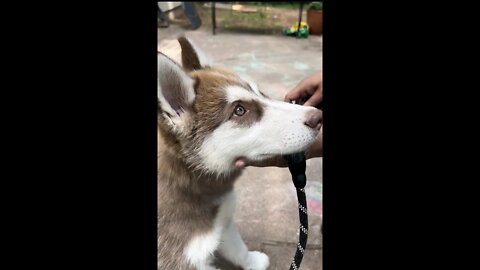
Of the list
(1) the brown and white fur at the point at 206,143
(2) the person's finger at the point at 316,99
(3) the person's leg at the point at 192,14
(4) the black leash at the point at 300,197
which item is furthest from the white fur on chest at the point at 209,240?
(3) the person's leg at the point at 192,14

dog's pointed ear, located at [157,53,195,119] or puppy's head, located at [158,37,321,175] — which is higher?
dog's pointed ear, located at [157,53,195,119]

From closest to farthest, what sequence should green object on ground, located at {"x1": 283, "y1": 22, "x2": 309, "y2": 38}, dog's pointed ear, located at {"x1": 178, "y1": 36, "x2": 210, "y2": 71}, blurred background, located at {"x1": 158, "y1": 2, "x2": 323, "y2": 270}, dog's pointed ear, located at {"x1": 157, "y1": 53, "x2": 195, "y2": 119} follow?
dog's pointed ear, located at {"x1": 157, "y1": 53, "x2": 195, "y2": 119} < dog's pointed ear, located at {"x1": 178, "y1": 36, "x2": 210, "y2": 71} < blurred background, located at {"x1": 158, "y1": 2, "x2": 323, "y2": 270} < green object on ground, located at {"x1": 283, "y1": 22, "x2": 309, "y2": 38}

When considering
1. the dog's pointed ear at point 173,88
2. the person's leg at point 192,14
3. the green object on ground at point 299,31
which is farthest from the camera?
the person's leg at point 192,14

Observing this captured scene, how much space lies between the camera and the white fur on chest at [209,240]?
1804mm

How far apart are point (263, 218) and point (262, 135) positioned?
112cm

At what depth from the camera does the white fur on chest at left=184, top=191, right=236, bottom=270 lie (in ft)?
5.92

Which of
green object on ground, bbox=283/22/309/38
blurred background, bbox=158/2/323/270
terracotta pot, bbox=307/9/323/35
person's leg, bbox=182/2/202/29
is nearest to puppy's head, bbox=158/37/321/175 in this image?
blurred background, bbox=158/2/323/270

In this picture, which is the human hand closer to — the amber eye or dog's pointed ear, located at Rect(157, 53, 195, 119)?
the amber eye

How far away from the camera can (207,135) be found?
69.0 inches

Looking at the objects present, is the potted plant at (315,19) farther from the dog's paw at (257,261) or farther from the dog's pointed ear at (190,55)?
the dog's paw at (257,261)

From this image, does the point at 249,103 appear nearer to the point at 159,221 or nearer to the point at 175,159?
the point at 175,159

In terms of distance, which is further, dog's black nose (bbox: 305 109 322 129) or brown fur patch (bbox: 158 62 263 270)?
brown fur patch (bbox: 158 62 263 270)

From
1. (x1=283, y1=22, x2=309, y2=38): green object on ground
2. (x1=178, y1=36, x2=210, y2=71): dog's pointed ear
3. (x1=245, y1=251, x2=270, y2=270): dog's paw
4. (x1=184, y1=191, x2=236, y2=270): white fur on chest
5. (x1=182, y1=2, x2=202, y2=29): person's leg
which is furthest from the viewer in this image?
(x1=182, y1=2, x2=202, y2=29): person's leg

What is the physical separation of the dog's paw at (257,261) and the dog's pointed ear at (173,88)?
1004mm
